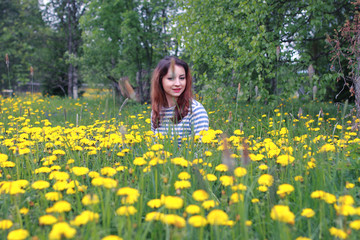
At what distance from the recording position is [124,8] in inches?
413

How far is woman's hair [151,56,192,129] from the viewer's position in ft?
11.0

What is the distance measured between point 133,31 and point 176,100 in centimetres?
708

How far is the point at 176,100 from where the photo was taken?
336 centimetres

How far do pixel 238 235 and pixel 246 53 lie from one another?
163 inches

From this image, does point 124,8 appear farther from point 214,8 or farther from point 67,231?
point 67,231

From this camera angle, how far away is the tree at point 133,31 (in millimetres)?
10047

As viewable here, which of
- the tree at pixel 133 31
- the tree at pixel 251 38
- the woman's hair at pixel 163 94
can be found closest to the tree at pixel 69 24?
the tree at pixel 133 31

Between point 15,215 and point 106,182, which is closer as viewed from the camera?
point 106,182

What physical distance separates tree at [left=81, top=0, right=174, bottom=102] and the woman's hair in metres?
6.35

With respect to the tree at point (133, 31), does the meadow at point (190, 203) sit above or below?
below

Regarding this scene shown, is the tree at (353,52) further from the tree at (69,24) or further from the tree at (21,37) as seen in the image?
the tree at (21,37)

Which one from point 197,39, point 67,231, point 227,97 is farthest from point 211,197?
point 197,39

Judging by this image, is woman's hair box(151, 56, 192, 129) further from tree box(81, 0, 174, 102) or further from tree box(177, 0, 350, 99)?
tree box(81, 0, 174, 102)

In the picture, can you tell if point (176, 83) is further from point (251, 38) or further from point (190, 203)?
point (251, 38)
